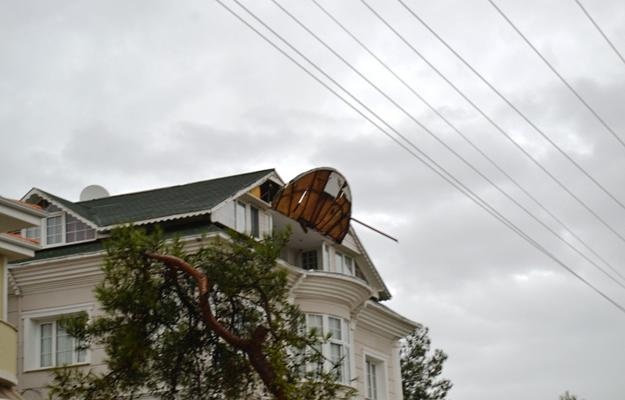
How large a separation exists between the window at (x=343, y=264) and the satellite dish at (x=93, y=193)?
22.0ft

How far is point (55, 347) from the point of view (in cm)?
2811

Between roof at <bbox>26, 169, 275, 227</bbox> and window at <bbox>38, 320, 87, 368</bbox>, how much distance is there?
2.78 metres

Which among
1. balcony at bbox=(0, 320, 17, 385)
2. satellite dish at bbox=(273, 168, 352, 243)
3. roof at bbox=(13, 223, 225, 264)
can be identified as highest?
satellite dish at bbox=(273, 168, 352, 243)

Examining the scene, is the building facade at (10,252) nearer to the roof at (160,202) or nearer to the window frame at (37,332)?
the window frame at (37,332)

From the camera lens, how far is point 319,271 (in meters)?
29.4

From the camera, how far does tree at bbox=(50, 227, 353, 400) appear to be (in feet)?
54.5

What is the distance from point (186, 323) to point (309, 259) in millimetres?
15477

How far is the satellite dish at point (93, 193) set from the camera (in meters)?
32.8

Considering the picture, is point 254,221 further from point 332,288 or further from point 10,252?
point 10,252

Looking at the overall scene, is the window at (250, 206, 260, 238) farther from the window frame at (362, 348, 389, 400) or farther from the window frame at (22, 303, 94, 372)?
the window frame at (362, 348, 389, 400)

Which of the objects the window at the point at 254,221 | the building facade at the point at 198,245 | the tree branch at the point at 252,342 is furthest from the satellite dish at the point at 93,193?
the tree branch at the point at 252,342

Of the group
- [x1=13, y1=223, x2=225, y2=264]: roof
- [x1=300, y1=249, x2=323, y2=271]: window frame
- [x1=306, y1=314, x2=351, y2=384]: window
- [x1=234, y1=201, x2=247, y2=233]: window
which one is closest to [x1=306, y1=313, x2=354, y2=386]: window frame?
[x1=306, y1=314, x2=351, y2=384]: window

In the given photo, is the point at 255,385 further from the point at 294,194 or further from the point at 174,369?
the point at 294,194

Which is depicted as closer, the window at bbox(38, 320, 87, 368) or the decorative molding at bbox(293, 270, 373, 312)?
the window at bbox(38, 320, 87, 368)
